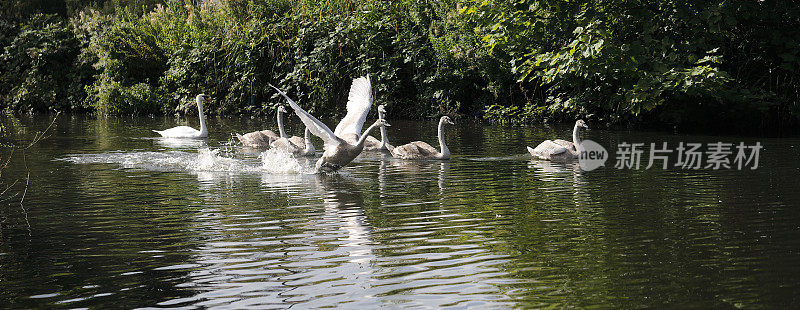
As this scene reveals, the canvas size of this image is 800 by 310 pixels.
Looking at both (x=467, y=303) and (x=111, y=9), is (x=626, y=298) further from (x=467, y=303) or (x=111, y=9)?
(x=111, y=9)

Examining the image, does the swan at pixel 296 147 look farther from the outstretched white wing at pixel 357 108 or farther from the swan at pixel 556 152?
the swan at pixel 556 152

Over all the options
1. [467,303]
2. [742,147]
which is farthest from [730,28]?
[467,303]

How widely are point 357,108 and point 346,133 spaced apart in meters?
0.81

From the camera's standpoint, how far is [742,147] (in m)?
16.4

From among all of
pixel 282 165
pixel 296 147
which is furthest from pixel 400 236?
pixel 296 147

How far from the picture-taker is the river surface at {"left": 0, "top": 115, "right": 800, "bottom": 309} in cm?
622

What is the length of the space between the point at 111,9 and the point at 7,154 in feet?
87.9

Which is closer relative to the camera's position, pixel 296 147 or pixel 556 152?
→ pixel 556 152

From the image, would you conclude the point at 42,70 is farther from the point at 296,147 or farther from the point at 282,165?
the point at 282,165

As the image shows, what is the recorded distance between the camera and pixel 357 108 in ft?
49.5

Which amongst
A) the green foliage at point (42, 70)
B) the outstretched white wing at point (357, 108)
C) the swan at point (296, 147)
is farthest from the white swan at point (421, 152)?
the green foliage at point (42, 70)

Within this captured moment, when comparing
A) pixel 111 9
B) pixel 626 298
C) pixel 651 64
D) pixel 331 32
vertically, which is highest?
pixel 111 9

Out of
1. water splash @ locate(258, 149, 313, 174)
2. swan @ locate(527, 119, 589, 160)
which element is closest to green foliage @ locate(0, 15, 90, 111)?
water splash @ locate(258, 149, 313, 174)

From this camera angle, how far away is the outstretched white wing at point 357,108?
1455cm
